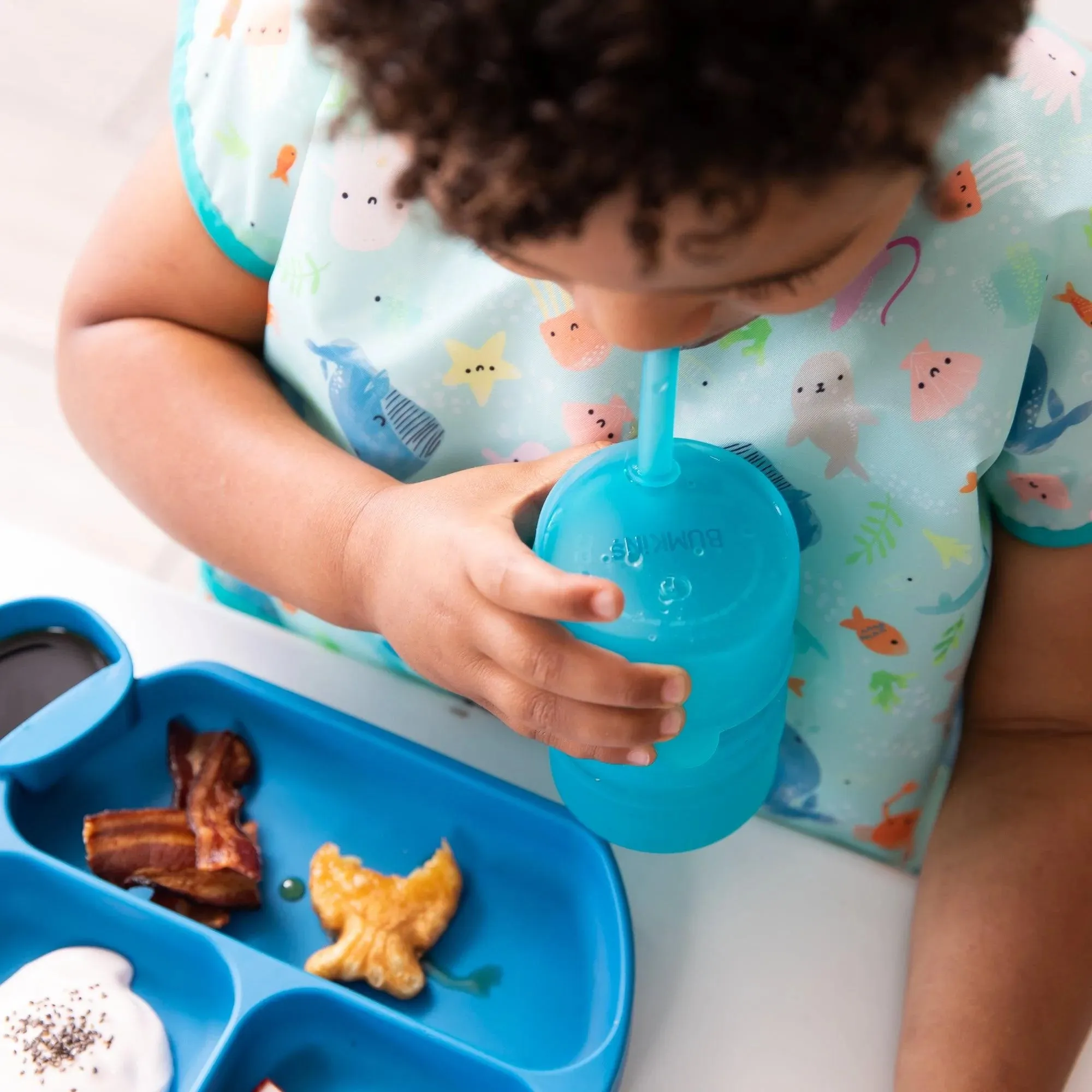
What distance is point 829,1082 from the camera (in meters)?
0.53

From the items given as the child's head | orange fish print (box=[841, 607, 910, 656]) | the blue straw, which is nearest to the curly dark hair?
the child's head

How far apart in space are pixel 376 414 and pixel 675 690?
261 mm

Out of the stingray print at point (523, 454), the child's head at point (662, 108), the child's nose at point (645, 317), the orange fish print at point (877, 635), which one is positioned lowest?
the orange fish print at point (877, 635)

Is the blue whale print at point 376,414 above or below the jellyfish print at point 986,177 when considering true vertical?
below

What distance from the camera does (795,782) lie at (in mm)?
639

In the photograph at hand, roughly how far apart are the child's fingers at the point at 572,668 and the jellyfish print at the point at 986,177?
22 centimetres

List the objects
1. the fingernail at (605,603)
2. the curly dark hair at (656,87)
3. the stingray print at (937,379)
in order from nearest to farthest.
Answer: the curly dark hair at (656,87) < the fingernail at (605,603) < the stingray print at (937,379)

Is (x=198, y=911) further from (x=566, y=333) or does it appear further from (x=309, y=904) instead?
(x=566, y=333)

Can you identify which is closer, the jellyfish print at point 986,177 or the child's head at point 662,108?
the child's head at point 662,108

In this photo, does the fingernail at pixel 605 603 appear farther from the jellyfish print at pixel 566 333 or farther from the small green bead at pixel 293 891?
the small green bead at pixel 293 891

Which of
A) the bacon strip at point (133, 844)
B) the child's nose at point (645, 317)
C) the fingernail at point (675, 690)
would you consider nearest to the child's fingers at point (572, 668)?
the fingernail at point (675, 690)

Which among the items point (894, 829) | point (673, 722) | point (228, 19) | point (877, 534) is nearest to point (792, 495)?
point (877, 534)

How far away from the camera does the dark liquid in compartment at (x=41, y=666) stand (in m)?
0.60

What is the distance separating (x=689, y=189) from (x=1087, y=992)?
1.59 feet
